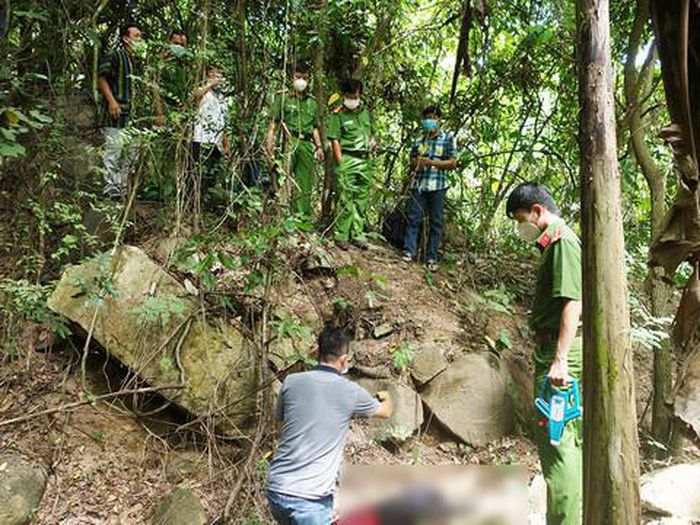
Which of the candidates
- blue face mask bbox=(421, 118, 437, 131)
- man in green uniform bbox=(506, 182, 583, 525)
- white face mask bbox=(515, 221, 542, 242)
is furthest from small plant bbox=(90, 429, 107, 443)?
blue face mask bbox=(421, 118, 437, 131)

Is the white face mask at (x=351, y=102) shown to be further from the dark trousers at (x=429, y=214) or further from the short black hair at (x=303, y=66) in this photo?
the dark trousers at (x=429, y=214)

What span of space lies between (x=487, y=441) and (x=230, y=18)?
4.33m

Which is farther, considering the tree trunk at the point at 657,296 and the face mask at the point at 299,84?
the face mask at the point at 299,84

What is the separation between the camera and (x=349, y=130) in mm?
6422

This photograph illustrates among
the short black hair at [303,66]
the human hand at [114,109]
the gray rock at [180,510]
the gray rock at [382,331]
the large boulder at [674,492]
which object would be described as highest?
the short black hair at [303,66]

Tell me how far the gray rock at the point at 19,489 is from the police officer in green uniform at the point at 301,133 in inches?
112

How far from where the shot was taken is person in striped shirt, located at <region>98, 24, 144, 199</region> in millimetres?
5453

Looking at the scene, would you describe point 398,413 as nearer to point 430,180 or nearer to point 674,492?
point 674,492

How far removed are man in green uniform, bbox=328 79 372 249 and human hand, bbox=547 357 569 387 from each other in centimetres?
335

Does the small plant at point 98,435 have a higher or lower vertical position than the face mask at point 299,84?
lower

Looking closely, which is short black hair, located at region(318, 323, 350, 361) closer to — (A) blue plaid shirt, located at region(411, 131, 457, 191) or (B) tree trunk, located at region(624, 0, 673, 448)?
(B) tree trunk, located at region(624, 0, 673, 448)

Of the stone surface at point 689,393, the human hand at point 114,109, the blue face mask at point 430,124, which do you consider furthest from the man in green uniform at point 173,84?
the stone surface at point 689,393

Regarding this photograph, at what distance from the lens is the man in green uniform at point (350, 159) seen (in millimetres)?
6367

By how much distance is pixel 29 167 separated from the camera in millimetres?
5207
